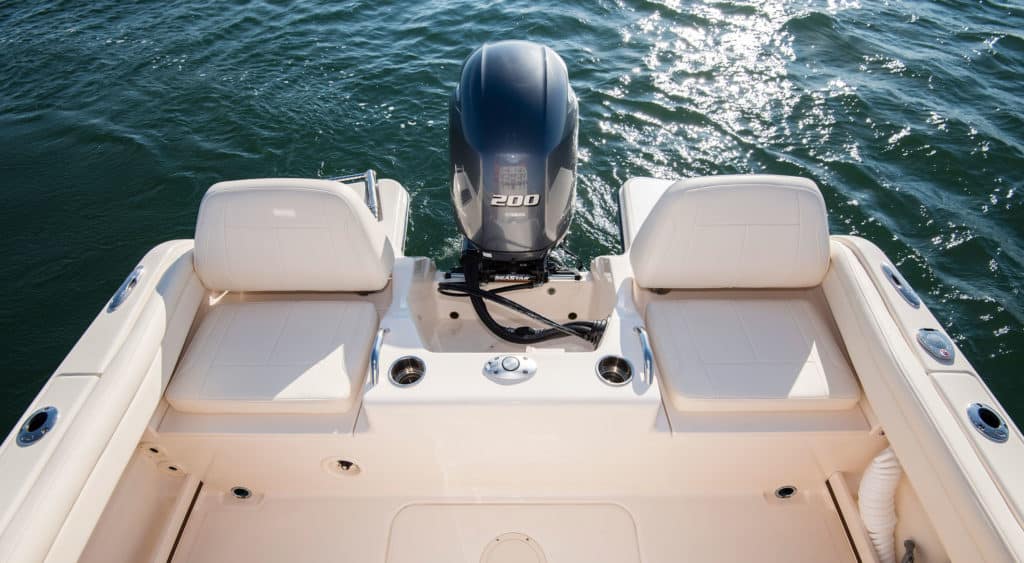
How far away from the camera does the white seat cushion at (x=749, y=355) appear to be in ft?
5.37

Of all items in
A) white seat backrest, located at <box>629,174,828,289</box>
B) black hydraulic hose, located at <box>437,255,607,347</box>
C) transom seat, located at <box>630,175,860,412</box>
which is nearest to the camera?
transom seat, located at <box>630,175,860,412</box>

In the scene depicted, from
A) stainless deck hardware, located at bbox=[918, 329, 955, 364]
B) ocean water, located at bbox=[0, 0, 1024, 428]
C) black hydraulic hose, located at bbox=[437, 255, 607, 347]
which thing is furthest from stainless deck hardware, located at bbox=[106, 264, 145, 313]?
stainless deck hardware, located at bbox=[918, 329, 955, 364]

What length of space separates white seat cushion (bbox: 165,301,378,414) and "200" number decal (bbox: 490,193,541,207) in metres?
0.54

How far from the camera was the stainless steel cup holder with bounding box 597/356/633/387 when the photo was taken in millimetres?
1686

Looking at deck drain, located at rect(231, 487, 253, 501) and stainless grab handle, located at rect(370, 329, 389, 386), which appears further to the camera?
deck drain, located at rect(231, 487, 253, 501)

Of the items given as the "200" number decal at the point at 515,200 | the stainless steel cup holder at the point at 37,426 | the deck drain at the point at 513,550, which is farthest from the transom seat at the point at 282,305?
the deck drain at the point at 513,550

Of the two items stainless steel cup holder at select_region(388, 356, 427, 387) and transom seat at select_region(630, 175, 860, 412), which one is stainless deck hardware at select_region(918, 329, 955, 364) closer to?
transom seat at select_region(630, 175, 860, 412)

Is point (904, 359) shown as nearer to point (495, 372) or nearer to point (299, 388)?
point (495, 372)

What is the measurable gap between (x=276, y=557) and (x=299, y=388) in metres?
0.57

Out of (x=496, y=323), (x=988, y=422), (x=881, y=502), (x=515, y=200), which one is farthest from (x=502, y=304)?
(x=988, y=422)

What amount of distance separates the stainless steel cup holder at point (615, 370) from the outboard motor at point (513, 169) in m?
0.20

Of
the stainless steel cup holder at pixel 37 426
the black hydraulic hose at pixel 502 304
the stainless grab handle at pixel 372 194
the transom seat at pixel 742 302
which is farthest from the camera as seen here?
the stainless grab handle at pixel 372 194

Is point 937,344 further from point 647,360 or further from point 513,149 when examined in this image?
point 513,149

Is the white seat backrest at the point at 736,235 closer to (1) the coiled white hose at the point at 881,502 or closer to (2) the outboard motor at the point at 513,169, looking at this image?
(2) the outboard motor at the point at 513,169
